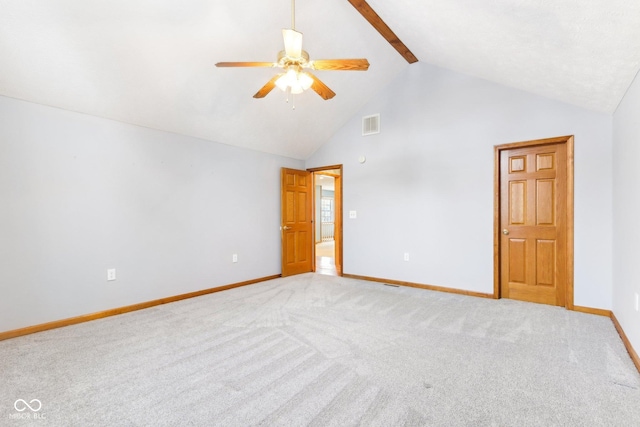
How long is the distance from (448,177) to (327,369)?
3.14 meters

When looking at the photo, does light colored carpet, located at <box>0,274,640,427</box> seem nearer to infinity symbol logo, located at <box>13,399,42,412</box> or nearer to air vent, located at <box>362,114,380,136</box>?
infinity symbol logo, located at <box>13,399,42,412</box>

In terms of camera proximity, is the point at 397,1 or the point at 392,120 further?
the point at 392,120

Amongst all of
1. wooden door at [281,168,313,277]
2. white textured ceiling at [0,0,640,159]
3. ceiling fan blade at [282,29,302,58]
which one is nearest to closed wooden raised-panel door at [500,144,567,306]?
white textured ceiling at [0,0,640,159]

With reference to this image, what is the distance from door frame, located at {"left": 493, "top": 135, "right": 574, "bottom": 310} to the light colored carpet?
1.25 feet

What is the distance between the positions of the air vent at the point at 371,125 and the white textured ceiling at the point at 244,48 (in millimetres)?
819

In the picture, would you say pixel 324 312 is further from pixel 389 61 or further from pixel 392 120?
pixel 389 61

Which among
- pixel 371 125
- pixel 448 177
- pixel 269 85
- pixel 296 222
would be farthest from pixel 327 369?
pixel 371 125

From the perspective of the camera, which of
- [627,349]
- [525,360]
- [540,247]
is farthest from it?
[540,247]

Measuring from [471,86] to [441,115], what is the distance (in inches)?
19.6

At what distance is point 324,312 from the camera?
3.35 metres

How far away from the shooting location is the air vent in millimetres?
4840

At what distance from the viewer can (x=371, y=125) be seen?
193 inches

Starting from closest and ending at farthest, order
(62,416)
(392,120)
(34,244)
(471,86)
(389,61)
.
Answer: (62,416)
(34,244)
(471,86)
(389,61)
(392,120)

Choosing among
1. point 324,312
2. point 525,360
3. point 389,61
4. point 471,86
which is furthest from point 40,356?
point 471,86
